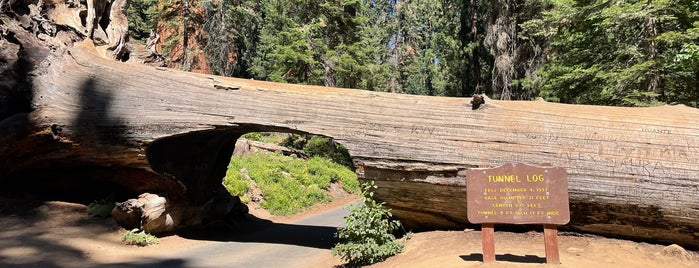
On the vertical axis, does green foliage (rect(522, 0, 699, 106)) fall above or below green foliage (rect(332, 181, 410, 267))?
above

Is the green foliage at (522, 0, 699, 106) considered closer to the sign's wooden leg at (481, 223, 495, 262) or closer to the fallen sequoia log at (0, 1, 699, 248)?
the fallen sequoia log at (0, 1, 699, 248)

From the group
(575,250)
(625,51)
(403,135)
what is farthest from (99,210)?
(625,51)

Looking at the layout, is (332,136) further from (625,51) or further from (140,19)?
(140,19)

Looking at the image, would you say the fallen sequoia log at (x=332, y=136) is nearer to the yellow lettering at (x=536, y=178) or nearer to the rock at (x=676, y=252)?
the rock at (x=676, y=252)

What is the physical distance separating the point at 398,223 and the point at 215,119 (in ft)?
12.3

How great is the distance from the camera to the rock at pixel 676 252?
583 cm

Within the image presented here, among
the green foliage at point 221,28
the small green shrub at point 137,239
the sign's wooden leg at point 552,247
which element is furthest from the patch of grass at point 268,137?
the sign's wooden leg at point 552,247

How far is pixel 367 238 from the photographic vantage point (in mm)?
6871

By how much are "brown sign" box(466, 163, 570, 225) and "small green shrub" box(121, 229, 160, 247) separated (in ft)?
21.6

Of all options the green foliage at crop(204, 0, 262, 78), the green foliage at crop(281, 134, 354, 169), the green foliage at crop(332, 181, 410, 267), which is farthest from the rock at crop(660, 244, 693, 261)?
the green foliage at crop(204, 0, 262, 78)

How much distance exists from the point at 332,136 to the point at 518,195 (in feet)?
10.6

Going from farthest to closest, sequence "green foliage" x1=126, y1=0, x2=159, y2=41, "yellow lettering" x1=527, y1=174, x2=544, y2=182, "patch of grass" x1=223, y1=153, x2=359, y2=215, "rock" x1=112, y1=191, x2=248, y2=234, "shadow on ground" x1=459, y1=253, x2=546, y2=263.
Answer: "green foliage" x1=126, y1=0, x2=159, y2=41 → "patch of grass" x1=223, y1=153, x2=359, y2=215 → "rock" x1=112, y1=191, x2=248, y2=234 → "shadow on ground" x1=459, y1=253, x2=546, y2=263 → "yellow lettering" x1=527, y1=174, x2=544, y2=182

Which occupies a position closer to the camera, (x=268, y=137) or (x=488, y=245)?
(x=488, y=245)

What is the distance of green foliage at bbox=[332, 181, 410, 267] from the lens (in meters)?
6.69
